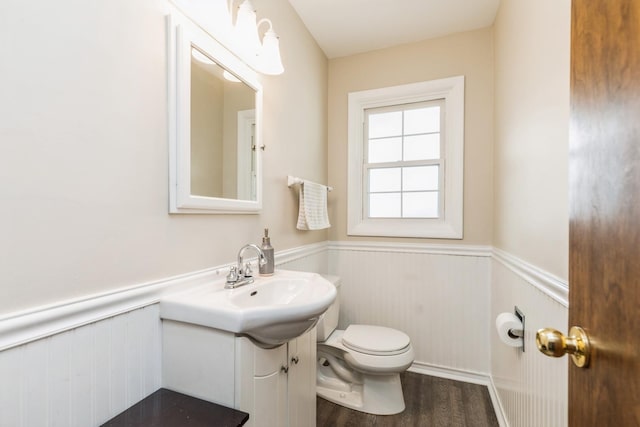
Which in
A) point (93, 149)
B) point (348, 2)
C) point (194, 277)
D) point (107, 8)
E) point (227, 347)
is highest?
point (348, 2)

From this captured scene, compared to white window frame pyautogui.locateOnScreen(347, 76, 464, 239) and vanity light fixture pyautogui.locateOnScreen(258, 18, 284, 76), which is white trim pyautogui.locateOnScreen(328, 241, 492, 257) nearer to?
white window frame pyautogui.locateOnScreen(347, 76, 464, 239)

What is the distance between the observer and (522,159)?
52.1 inches

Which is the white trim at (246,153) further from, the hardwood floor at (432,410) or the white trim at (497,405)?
the white trim at (497,405)

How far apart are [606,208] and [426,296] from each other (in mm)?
1824

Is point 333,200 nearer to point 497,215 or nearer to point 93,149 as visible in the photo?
point 497,215

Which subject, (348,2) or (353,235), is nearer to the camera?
(348,2)

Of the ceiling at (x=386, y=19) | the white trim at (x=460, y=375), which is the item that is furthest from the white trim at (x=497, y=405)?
the ceiling at (x=386, y=19)

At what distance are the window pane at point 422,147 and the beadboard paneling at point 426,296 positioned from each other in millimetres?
698

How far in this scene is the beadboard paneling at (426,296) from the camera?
1991 millimetres

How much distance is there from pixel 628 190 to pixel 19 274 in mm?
1119

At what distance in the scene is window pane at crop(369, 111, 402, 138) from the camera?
2.28 m

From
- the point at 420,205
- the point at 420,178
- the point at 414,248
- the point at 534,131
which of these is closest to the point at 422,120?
the point at 420,178

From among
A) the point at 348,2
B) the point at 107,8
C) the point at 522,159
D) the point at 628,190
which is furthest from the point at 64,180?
the point at 348,2

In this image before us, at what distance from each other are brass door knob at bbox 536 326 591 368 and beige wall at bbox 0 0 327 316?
1.04 metres
